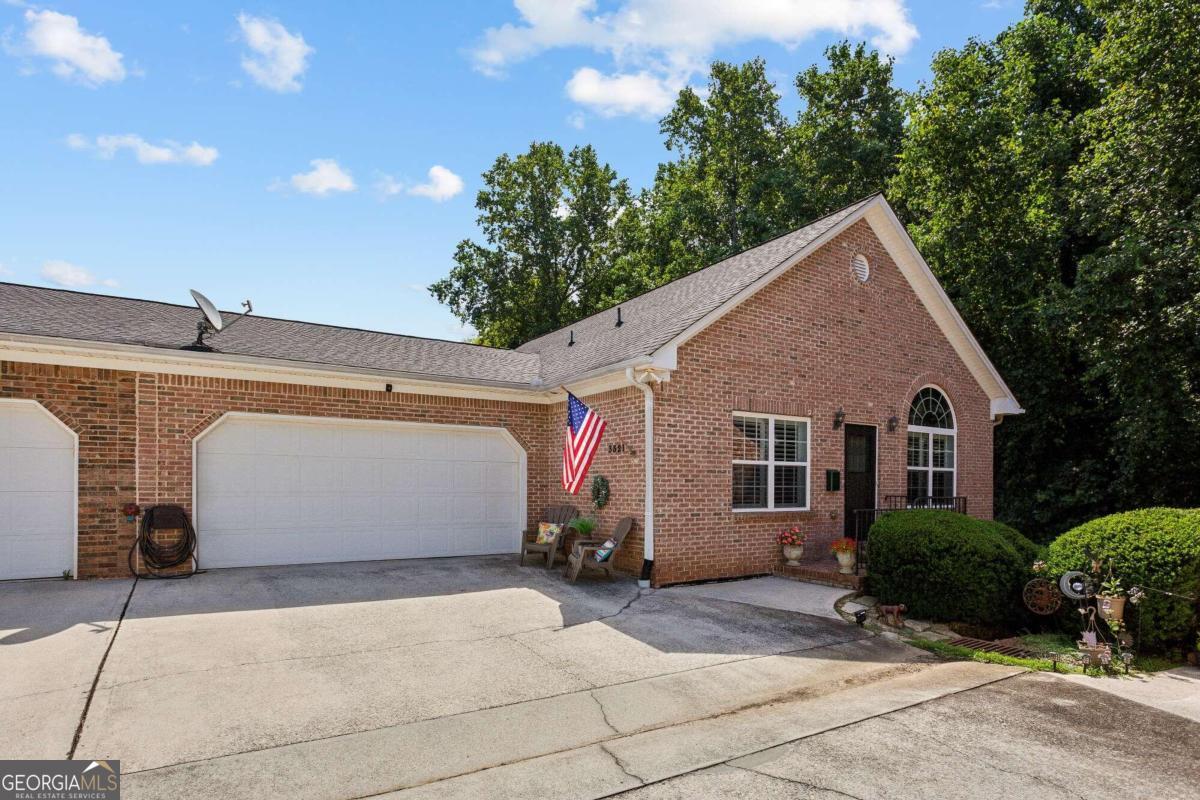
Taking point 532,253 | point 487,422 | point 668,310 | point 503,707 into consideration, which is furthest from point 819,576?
point 532,253

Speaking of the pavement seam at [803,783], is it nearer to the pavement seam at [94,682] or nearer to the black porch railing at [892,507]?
the pavement seam at [94,682]

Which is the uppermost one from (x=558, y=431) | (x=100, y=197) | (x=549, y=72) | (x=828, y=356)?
(x=549, y=72)

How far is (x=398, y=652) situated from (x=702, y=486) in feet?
17.1

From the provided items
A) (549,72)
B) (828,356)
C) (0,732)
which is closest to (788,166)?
(549,72)

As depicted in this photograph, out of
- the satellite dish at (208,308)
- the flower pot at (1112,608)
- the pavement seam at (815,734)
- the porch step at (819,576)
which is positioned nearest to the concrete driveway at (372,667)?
the pavement seam at (815,734)

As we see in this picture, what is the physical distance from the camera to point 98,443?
910cm

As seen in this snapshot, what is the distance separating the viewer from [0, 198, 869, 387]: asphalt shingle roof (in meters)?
9.84

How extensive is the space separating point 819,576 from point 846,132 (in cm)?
2159

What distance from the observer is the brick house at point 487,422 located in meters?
9.03

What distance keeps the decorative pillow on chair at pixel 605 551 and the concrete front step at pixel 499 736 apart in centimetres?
338

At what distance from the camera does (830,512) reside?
11.5 m

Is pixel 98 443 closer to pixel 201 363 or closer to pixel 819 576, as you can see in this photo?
pixel 201 363

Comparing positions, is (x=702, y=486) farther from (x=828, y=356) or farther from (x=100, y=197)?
(x=100, y=197)

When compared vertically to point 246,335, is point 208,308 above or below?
above
